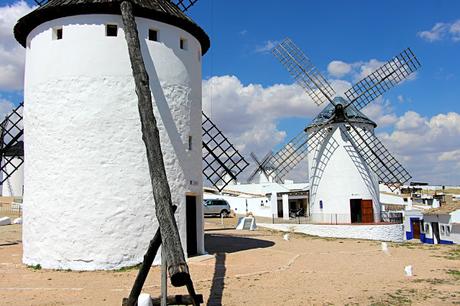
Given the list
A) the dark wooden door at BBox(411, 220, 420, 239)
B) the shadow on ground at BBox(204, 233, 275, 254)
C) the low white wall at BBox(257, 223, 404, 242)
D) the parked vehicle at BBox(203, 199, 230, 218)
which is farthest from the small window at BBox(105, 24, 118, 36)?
the dark wooden door at BBox(411, 220, 420, 239)

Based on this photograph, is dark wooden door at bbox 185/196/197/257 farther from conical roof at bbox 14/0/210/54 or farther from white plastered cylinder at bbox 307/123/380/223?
white plastered cylinder at bbox 307/123/380/223

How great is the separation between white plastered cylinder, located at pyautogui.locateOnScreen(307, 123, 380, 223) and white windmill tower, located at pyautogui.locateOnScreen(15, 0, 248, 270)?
17567 mm

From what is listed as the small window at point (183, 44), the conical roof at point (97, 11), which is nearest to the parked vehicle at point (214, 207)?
the small window at point (183, 44)

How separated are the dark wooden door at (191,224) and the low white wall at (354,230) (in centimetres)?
1373

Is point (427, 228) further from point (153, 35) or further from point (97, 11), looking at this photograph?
point (97, 11)

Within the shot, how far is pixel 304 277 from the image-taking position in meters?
10.3

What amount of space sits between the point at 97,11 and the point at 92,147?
3.72 metres

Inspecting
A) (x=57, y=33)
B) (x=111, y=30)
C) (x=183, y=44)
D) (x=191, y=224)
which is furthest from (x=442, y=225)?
(x=57, y=33)

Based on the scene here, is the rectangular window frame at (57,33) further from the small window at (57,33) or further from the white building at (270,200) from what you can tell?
the white building at (270,200)

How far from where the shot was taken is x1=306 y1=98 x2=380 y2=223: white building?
91.1ft

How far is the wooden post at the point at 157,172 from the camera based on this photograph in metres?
5.52

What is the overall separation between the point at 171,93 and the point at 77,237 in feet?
15.5

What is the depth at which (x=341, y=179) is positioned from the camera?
28.0 meters

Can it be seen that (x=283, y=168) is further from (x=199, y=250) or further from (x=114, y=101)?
(x=114, y=101)
